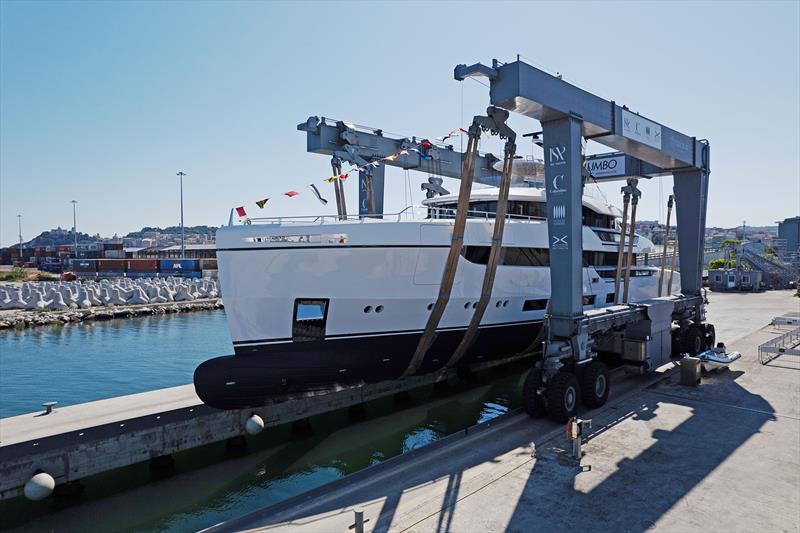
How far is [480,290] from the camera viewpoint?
12906mm

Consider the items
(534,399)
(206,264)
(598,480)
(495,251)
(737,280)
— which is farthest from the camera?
(206,264)

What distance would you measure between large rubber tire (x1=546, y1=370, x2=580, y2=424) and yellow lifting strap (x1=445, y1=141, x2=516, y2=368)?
8.96 feet

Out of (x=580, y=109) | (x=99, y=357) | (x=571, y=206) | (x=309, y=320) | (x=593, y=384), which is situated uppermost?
(x=580, y=109)

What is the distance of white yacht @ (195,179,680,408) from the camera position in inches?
423

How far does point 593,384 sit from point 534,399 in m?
1.61

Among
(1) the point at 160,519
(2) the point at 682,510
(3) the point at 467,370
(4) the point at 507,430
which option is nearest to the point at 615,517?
(2) the point at 682,510

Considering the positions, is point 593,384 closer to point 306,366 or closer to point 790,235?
point 306,366

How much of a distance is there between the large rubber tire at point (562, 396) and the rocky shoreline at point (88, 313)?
108 feet

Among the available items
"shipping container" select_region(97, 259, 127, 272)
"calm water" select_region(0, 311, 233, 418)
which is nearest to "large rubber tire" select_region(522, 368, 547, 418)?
"calm water" select_region(0, 311, 233, 418)

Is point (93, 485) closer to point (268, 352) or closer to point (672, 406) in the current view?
point (268, 352)

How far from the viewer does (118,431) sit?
32.3 feet

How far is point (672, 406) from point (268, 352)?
943cm

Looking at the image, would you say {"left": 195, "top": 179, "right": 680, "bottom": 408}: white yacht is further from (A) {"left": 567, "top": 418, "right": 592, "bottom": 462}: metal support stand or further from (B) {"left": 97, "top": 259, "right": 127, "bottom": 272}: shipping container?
(B) {"left": 97, "top": 259, "right": 127, "bottom": 272}: shipping container

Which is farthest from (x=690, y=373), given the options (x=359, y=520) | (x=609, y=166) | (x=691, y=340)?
(x=609, y=166)
